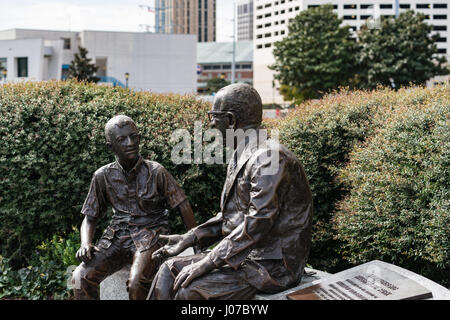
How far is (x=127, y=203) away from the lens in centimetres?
473

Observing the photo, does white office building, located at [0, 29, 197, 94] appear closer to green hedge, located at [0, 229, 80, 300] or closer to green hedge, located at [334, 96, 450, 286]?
green hedge, located at [0, 229, 80, 300]

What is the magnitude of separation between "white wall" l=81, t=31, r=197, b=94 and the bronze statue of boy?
5077 cm

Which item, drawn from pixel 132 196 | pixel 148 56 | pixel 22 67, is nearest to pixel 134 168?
pixel 132 196

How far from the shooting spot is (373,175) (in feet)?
18.9

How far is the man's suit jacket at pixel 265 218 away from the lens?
3469mm

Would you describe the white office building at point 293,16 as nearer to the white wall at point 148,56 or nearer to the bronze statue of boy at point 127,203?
the white wall at point 148,56

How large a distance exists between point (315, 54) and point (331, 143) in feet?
102

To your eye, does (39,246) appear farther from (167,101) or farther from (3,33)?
(3,33)

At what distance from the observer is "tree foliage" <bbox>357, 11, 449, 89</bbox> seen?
110ft

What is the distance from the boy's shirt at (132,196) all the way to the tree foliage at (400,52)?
3091 cm

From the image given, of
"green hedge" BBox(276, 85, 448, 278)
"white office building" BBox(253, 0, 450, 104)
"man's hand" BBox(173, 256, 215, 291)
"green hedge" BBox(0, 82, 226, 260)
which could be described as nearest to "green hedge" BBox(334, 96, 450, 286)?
"green hedge" BBox(276, 85, 448, 278)

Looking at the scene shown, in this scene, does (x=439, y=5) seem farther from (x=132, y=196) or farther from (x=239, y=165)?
(x=239, y=165)

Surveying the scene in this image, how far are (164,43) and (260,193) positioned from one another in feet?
182
